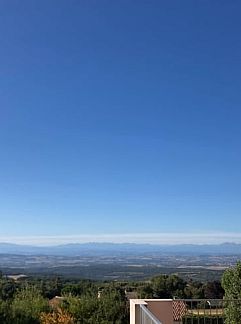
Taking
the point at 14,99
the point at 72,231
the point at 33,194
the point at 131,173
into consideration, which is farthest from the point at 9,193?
the point at 72,231

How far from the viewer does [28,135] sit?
12.5 m

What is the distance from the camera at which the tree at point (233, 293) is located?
5.58 metres

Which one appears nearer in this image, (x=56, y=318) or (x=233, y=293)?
(x=233, y=293)

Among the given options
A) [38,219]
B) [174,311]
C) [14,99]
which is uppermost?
[14,99]

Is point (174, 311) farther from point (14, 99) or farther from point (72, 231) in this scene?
point (72, 231)

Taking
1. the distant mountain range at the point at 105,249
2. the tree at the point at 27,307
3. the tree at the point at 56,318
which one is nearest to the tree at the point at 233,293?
the tree at the point at 56,318

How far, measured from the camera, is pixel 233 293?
6246 millimetres

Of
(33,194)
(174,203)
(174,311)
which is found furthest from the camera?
(174,203)

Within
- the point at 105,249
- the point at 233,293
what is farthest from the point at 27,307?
the point at 105,249

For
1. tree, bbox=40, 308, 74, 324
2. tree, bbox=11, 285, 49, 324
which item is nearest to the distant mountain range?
tree, bbox=11, 285, 49, 324

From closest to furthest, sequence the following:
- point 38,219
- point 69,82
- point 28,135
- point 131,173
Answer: point 69,82 < point 28,135 < point 131,173 < point 38,219

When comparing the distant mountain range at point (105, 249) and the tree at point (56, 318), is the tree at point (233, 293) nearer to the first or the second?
the tree at point (56, 318)

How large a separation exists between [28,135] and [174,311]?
7861 millimetres

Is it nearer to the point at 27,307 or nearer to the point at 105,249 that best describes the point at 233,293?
the point at 27,307
